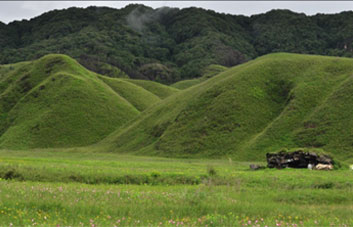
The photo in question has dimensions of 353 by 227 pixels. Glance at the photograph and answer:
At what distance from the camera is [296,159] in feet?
130

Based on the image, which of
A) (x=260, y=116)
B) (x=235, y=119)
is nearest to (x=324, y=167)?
(x=235, y=119)

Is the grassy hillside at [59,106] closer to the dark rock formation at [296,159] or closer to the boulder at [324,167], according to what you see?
the dark rock formation at [296,159]

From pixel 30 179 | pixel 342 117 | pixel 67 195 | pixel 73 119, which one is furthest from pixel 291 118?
pixel 73 119

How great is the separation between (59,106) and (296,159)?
13285 centimetres

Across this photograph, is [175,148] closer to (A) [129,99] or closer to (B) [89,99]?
(B) [89,99]

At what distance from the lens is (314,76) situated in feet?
307

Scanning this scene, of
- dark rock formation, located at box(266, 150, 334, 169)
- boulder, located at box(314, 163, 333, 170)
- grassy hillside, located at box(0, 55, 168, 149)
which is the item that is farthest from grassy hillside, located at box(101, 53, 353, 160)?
grassy hillside, located at box(0, 55, 168, 149)

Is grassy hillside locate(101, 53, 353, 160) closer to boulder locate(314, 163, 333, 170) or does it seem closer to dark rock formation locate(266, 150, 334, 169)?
dark rock formation locate(266, 150, 334, 169)

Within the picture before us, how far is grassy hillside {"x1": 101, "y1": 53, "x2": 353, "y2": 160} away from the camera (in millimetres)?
72562

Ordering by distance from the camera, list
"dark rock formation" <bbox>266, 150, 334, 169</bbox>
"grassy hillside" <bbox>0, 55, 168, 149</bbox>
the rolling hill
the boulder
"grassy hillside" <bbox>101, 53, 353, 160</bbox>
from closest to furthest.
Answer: the boulder < "dark rock formation" <bbox>266, 150, 334, 169</bbox> < "grassy hillside" <bbox>101, 53, 353, 160</bbox> < the rolling hill < "grassy hillside" <bbox>0, 55, 168, 149</bbox>

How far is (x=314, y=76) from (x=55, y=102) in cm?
11116

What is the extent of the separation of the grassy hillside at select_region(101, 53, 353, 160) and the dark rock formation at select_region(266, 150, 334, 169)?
26.6 m

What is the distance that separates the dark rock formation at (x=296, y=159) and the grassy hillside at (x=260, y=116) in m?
26.6

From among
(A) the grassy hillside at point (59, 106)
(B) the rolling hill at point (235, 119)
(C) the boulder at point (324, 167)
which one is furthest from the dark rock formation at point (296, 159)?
(A) the grassy hillside at point (59, 106)
